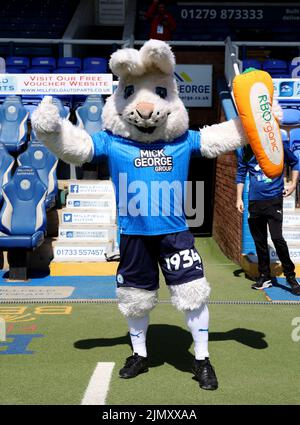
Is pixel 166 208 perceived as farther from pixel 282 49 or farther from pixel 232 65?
pixel 282 49

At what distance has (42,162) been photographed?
8.28 m

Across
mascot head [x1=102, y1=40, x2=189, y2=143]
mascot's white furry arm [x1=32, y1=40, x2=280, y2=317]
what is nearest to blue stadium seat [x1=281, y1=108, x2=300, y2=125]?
mascot's white furry arm [x1=32, y1=40, x2=280, y2=317]

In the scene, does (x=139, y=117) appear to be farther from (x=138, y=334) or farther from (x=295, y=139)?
(x=295, y=139)

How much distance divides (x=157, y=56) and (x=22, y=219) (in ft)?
12.2

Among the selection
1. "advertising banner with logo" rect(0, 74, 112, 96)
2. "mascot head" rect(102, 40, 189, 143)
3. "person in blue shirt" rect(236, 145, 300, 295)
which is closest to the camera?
"mascot head" rect(102, 40, 189, 143)

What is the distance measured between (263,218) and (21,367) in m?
2.97

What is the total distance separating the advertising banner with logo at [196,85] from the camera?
36.9 feet

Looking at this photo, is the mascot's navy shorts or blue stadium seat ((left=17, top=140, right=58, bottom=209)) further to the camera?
blue stadium seat ((left=17, top=140, right=58, bottom=209))

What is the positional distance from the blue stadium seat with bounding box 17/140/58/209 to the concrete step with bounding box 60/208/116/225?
285 mm

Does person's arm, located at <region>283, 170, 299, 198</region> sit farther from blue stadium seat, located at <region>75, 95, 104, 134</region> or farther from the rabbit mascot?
blue stadium seat, located at <region>75, 95, 104, 134</region>

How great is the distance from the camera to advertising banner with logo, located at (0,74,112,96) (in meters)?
9.62

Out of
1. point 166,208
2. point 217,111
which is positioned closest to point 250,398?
point 166,208

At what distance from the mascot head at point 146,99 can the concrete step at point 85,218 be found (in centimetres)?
422

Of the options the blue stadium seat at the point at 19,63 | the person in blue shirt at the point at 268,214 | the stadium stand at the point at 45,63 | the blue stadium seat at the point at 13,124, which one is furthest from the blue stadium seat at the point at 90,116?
the person in blue shirt at the point at 268,214
